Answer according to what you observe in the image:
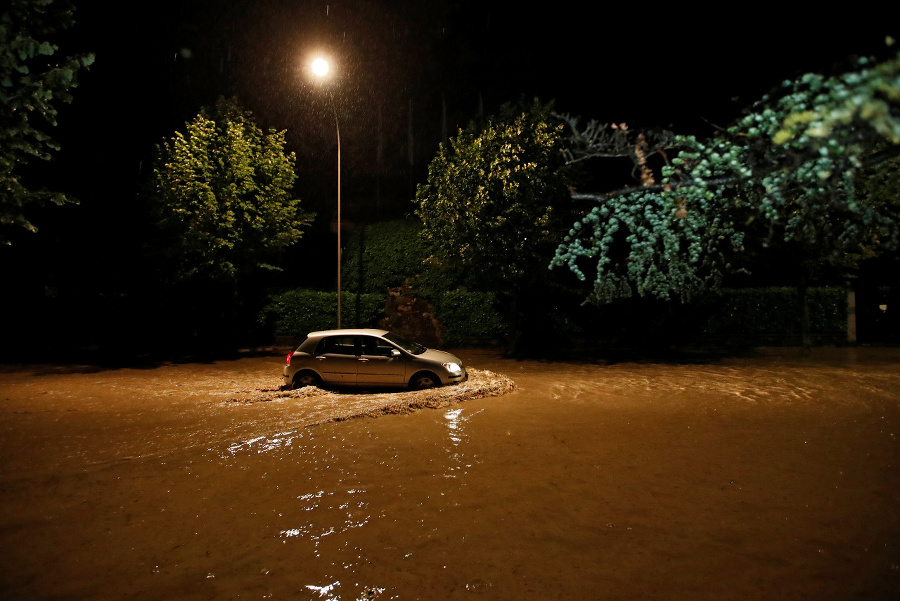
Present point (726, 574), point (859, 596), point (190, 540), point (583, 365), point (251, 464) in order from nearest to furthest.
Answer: point (859, 596) < point (726, 574) < point (190, 540) < point (251, 464) < point (583, 365)

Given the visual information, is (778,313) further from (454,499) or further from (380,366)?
(454,499)

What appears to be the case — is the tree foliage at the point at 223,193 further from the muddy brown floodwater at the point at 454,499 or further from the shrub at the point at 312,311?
the muddy brown floodwater at the point at 454,499

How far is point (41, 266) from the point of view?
24.8 m

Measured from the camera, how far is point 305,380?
44.2 feet

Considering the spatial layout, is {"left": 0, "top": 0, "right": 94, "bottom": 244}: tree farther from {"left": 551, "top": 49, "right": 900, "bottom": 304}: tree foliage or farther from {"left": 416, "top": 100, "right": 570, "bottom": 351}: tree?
{"left": 416, "top": 100, "right": 570, "bottom": 351}: tree

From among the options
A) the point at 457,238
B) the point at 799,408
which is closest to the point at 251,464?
the point at 799,408

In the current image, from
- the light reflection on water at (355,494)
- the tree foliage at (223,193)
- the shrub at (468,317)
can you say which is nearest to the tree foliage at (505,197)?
the shrub at (468,317)

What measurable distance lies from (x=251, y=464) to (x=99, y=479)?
173cm

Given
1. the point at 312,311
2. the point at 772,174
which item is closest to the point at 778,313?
the point at 312,311

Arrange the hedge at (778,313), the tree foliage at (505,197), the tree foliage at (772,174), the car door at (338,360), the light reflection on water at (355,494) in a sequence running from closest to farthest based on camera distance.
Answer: the tree foliage at (772,174)
the light reflection on water at (355,494)
the car door at (338,360)
the tree foliage at (505,197)
the hedge at (778,313)

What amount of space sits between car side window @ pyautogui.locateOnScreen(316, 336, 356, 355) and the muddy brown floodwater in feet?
4.84

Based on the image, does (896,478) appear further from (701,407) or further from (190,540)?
(190,540)

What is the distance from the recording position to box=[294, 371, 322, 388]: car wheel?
44.0ft

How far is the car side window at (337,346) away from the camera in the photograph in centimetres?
1331
